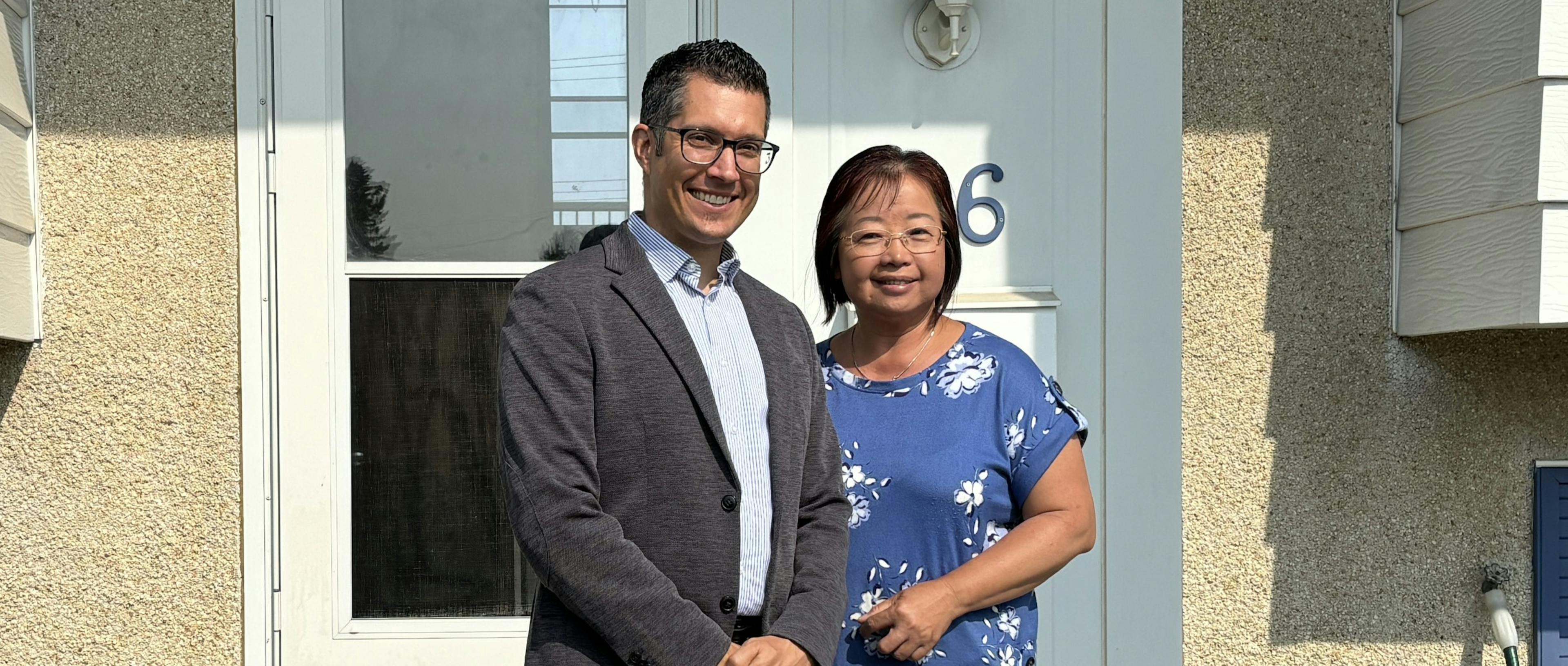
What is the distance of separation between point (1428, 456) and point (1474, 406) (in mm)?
145

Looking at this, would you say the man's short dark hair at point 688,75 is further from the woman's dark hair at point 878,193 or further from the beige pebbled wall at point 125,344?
the beige pebbled wall at point 125,344

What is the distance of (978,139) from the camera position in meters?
2.68

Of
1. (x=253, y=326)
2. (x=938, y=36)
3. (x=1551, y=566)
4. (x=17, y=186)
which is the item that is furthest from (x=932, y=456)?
(x=17, y=186)

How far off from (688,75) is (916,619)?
781mm

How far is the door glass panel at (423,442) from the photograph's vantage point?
8.59ft

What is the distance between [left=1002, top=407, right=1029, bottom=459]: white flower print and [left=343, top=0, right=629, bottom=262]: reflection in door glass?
1168 millimetres

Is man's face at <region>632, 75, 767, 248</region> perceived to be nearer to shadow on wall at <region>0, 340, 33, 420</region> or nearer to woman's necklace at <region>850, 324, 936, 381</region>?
woman's necklace at <region>850, 324, 936, 381</region>

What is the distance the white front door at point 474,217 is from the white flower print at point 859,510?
3.08ft

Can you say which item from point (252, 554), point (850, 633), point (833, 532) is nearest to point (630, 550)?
point (833, 532)

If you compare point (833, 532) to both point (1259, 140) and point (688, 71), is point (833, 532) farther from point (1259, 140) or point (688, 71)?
point (1259, 140)

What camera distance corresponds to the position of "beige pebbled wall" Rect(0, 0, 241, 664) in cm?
254

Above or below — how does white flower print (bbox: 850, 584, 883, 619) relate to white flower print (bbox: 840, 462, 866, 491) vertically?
below

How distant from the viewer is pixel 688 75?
1540mm

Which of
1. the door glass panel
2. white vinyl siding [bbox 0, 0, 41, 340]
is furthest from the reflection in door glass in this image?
white vinyl siding [bbox 0, 0, 41, 340]
